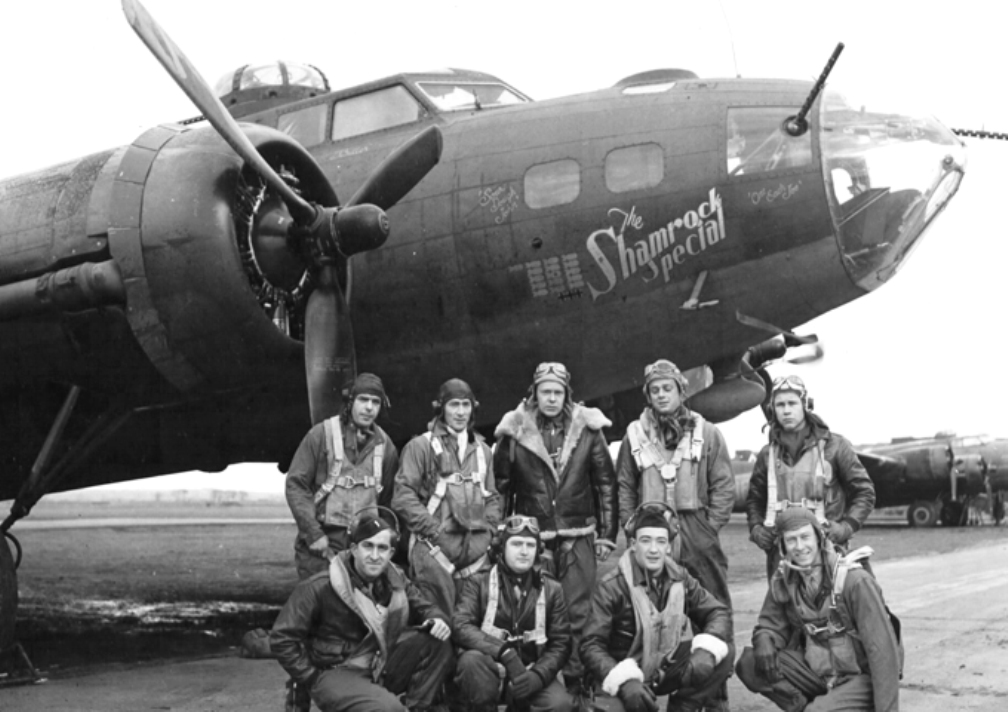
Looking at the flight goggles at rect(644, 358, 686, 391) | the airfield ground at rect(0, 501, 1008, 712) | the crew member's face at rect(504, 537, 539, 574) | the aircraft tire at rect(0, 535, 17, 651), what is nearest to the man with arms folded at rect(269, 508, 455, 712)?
the crew member's face at rect(504, 537, 539, 574)

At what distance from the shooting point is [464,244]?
29.3 feet

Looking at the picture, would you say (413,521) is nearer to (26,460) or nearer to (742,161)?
(742,161)

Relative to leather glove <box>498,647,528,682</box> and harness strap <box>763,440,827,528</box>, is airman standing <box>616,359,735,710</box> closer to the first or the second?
harness strap <box>763,440,827,528</box>

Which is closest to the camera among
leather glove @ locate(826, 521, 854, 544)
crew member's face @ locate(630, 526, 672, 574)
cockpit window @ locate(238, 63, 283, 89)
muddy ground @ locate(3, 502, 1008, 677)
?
crew member's face @ locate(630, 526, 672, 574)

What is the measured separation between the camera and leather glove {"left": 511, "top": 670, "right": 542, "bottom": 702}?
5.48 metres

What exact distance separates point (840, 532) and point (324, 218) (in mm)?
4532

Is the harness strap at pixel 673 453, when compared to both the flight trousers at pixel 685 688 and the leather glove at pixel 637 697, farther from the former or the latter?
the leather glove at pixel 637 697

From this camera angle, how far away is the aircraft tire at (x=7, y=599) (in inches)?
341

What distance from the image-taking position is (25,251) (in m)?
8.68

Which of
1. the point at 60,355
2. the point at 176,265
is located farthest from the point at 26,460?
the point at 176,265

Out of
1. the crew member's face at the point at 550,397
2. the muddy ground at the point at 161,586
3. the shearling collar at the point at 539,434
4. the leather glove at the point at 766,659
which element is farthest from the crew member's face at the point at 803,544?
the muddy ground at the point at 161,586

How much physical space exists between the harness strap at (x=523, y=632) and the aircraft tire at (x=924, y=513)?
3107 cm

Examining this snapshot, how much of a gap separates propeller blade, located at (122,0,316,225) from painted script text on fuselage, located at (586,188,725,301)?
2.33m

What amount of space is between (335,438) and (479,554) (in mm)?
1187
